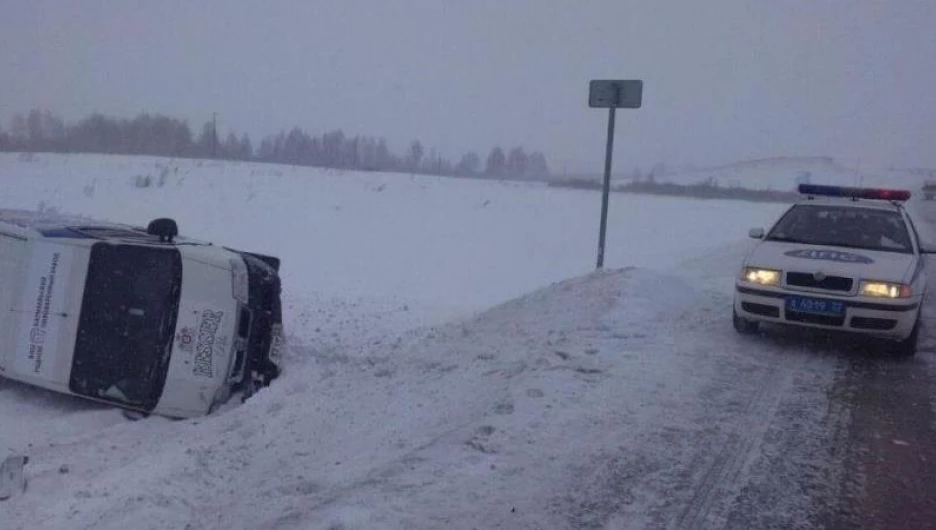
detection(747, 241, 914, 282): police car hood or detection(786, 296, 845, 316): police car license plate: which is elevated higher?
detection(747, 241, 914, 282): police car hood

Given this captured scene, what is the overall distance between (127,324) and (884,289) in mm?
6835

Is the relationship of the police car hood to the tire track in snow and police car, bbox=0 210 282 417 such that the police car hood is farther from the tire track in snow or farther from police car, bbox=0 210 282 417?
police car, bbox=0 210 282 417

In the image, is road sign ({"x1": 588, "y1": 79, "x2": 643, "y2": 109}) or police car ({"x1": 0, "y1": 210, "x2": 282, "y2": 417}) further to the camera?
road sign ({"x1": 588, "y1": 79, "x2": 643, "y2": 109})

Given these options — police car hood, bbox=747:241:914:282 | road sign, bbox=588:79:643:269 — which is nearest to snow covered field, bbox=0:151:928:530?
police car hood, bbox=747:241:914:282

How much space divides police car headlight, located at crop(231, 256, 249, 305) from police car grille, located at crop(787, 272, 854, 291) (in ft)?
17.0

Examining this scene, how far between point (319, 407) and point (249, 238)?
1583 cm

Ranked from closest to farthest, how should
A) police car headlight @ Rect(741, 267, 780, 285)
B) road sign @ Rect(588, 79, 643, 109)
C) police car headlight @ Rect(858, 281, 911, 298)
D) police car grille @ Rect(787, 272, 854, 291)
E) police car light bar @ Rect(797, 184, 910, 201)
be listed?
police car headlight @ Rect(858, 281, 911, 298)
police car grille @ Rect(787, 272, 854, 291)
police car headlight @ Rect(741, 267, 780, 285)
police car light bar @ Rect(797, 184, 910, 201)
road sign @ Rect(588, 79, 643, 109)

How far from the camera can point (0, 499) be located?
513 cm

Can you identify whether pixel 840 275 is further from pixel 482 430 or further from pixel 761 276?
pixel 482 430

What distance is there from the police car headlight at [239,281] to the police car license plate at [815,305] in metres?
5.15

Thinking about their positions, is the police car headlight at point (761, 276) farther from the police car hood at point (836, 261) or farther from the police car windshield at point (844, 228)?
the police car windshield at point (844, 228)

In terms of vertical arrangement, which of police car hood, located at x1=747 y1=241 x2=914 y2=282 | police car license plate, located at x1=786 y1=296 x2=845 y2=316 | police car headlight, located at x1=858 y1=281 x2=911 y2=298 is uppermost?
police car hood, located at x1=747 y1=241 x2=914 y2=282

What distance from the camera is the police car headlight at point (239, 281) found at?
7566mm

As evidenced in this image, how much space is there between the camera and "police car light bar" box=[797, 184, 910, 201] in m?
9.73
